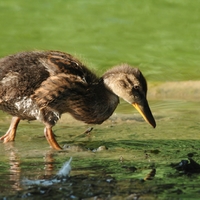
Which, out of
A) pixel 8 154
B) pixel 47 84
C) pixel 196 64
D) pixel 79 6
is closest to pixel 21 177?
pixel 8 154

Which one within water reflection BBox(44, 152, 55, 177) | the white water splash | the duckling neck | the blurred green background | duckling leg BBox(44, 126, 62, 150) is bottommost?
the white water splash

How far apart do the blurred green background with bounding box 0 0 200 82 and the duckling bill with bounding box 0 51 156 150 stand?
110 inches

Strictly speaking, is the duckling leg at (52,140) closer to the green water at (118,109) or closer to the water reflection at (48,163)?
the green water at (118,109)

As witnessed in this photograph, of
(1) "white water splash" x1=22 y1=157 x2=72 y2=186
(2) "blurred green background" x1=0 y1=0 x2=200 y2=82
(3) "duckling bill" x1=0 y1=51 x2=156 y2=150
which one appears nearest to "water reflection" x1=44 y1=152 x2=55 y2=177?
(1) "white water splash" x1=22 y1=157 x2=72 y2=186

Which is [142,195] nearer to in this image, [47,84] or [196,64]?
[47,84]

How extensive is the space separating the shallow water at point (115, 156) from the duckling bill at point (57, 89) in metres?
0.26

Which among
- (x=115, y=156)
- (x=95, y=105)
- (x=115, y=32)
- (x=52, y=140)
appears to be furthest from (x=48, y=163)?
(x=115, y=32)

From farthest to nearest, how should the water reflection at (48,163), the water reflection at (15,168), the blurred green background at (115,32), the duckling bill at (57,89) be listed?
the blurred green background at (115,32)
the duckling bill at (57,89)
the water reflection at (48,163)
the water reflection at (15,168)

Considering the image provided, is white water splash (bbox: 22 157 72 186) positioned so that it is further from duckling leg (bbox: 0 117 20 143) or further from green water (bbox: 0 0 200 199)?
duckling leg (bbox: 0 117 20 143)

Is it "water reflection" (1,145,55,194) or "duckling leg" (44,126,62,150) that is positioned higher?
"duckling leg" (44,126,62,150)

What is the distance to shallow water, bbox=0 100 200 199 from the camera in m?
5.62

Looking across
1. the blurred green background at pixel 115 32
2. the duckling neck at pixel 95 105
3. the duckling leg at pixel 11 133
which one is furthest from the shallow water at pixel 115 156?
the blurred green background at pixel 115 32

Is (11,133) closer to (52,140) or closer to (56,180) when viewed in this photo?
(52,140)

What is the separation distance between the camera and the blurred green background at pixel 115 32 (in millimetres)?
11141
